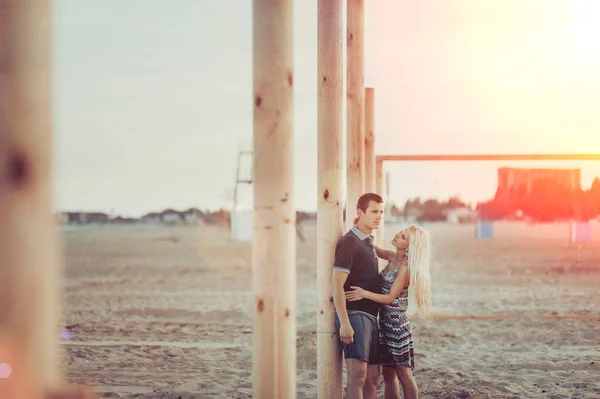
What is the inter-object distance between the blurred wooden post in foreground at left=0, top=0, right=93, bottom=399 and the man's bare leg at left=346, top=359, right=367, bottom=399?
348cm

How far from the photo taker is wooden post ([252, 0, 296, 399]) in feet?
8.29

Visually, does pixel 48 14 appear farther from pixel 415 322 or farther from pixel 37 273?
pixel 415 322

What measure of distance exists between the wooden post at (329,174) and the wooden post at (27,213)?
126 inches

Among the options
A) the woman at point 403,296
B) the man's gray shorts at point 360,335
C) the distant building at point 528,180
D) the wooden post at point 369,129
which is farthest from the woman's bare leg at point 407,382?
the distant building at point 528,180

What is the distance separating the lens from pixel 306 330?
9.26 metres

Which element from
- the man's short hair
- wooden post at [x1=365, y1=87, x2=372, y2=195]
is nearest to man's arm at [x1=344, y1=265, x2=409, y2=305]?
the man's short hair

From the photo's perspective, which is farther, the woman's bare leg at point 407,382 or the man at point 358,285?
the woman's bare leg at point 407,382

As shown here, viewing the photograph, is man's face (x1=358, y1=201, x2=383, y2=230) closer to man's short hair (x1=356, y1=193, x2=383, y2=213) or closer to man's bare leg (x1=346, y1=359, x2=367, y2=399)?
man's short hair (x1=356, y1=193, x2=383, y2=213)

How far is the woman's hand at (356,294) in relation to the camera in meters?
4.28

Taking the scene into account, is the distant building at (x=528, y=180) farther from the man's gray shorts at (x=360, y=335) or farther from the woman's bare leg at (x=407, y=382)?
the man's gray shorts at (x=360, y=335)

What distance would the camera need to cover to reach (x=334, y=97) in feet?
13.5

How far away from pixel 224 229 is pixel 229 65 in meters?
29.8

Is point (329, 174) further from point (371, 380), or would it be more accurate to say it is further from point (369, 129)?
point (369, 129)

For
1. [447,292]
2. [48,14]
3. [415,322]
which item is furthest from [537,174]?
[48,14]
